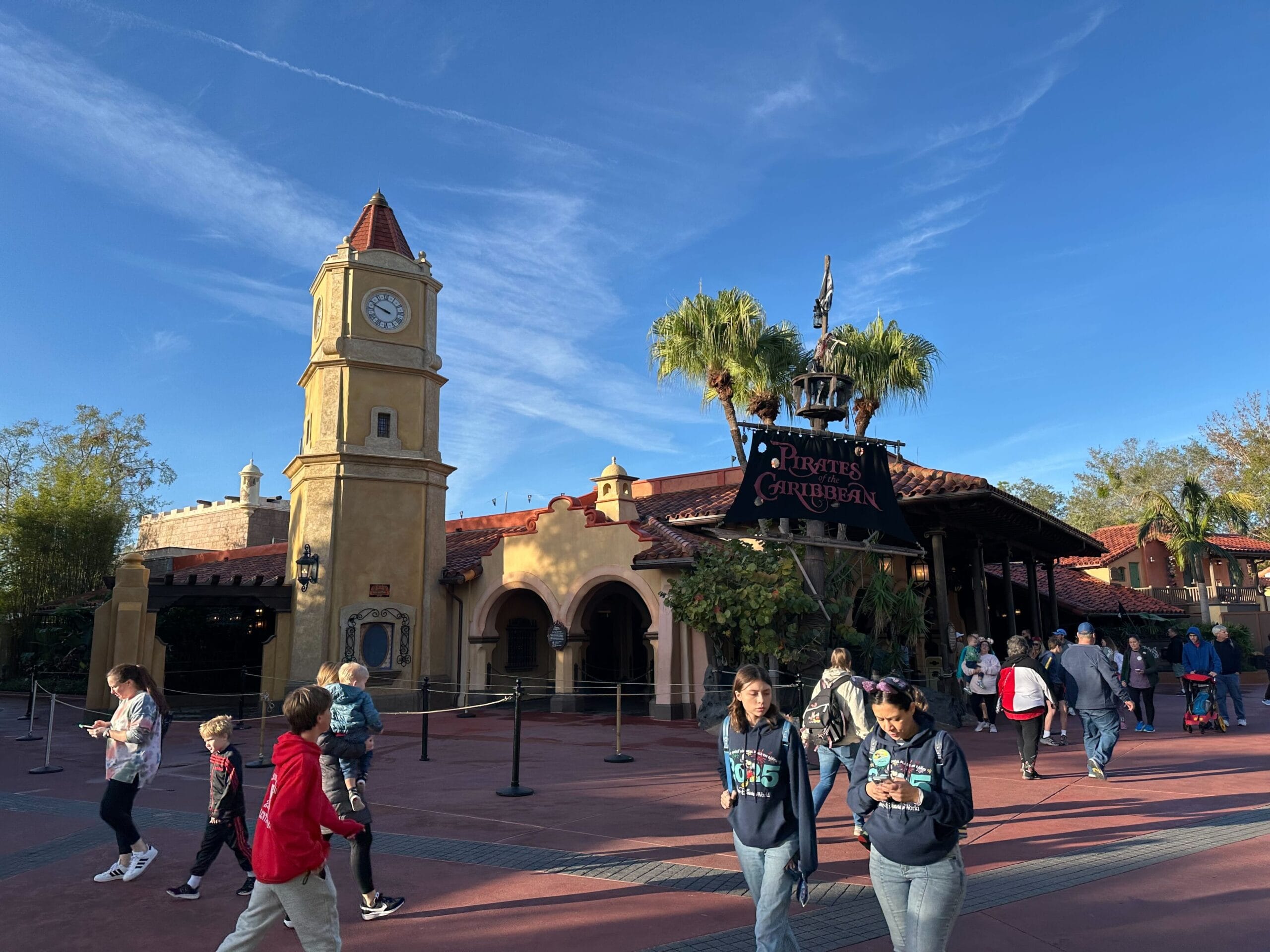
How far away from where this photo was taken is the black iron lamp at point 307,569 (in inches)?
750

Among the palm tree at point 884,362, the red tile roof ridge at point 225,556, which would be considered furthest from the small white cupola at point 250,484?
the palm tree at point 884,362

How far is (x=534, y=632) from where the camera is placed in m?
22.9

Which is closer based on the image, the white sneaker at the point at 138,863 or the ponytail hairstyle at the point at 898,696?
the ponytail hairstyle at the point at 898,696

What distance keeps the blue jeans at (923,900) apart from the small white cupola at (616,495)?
15419mm

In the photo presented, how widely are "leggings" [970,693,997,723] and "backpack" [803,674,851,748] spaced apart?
Answer: 8044 mm

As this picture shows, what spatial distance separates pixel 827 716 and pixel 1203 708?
10005 mm

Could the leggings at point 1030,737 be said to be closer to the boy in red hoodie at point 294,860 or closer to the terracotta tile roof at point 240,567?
the boy in red hoodie at point 294,860

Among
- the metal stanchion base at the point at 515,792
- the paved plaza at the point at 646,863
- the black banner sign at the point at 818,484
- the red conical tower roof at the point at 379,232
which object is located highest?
the red conical tower roof at the point at 379,232

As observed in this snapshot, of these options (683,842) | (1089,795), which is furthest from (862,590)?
(683,842)

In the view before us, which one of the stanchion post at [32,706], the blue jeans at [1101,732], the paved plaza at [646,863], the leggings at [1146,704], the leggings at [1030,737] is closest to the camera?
the paved plaza at [646,863]

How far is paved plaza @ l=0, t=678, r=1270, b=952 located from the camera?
491 cm

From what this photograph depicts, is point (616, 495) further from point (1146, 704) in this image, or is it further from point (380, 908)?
point (380, 908)

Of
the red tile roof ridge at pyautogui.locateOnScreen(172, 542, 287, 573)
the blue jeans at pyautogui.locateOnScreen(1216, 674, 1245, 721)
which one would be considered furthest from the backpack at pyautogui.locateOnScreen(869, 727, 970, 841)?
the red tile roof ridge at pyautogui.locateOnScreen(172, 542, 287, 573)

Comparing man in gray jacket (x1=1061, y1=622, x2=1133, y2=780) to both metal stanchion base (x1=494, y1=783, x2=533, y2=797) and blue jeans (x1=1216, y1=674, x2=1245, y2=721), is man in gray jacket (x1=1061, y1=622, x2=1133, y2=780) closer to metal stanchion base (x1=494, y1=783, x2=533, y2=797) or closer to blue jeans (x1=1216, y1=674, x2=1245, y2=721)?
blue jeans (x1=1216, y1=674, x2=1245, y2=721)
